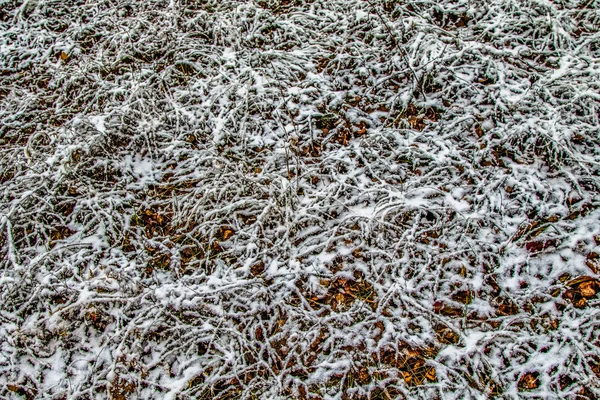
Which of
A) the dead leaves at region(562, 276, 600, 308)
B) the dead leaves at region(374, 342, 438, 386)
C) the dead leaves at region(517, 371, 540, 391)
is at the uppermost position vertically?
the dead leaves at region(562, 276, 600, 308)

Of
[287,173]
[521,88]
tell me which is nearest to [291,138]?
[287,173]

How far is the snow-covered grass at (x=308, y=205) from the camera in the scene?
7.35 ft

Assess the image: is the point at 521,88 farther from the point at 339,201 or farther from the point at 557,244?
the point at 339,201

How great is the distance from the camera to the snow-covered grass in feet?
7.35

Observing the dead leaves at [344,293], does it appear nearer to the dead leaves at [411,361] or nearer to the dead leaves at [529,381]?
the dead leaves at [411,361]

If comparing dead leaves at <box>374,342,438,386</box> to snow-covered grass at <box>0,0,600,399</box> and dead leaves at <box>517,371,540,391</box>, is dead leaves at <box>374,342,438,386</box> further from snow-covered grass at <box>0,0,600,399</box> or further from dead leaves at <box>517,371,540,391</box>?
dead leaves at <box>517,371,540,391</box>

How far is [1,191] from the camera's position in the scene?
310 cm

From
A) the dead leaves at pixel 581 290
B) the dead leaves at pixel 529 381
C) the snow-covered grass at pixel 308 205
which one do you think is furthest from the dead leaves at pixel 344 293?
the dead leaves at pixel 581 290

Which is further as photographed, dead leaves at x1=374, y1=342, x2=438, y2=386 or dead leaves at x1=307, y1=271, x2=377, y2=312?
dead leaves at x1=307, y1=271, x2=377, y2=312

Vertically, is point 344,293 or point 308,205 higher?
point 308,205

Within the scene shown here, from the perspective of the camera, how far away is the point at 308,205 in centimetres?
281

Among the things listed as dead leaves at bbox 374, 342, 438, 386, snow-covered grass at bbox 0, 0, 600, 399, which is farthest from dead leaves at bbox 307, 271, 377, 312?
dead leaves at bbox 374, 342, 438, 386

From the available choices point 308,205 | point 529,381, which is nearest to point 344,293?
point 308,205

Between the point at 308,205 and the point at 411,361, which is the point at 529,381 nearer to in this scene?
the point at 411,361
